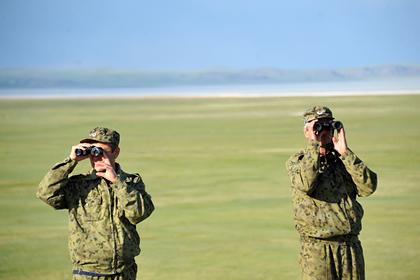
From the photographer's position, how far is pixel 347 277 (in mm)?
7012

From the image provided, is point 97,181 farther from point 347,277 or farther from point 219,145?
point 219,145

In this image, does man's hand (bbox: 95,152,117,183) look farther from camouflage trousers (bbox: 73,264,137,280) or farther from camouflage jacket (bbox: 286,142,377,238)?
camouflage jacket (bbox: 286,142,377,238)

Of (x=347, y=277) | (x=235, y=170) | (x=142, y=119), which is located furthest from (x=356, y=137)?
(x=347, y=277)

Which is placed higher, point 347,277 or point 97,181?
point 97,181

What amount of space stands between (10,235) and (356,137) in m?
16.5

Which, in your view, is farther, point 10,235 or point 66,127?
point 66,127

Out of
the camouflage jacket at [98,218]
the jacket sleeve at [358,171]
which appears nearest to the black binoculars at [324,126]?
the jacket sleeve at [358,171]

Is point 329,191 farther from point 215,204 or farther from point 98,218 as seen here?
point 215,204

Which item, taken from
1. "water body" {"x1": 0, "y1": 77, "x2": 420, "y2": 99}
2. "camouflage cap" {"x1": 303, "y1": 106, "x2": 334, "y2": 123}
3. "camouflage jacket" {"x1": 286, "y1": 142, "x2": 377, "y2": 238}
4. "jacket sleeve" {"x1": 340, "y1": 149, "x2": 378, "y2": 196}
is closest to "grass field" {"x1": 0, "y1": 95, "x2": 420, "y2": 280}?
"camouflage jacket" {"x1": 286, "y1": 142, "x2": 377, "y2": 238}

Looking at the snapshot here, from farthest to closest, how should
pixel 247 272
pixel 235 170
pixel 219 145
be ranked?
1. pixel 219 145
2. pixel 235 170
3. pixel 247 272

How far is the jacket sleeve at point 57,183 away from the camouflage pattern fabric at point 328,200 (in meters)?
1.50

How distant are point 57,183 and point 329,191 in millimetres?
1802

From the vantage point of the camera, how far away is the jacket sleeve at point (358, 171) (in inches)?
269

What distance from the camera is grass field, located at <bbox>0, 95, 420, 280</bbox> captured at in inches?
443
